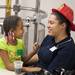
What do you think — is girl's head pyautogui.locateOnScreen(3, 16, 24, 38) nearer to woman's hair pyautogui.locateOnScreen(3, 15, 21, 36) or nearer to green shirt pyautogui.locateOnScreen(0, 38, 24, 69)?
woman's hair pyautogui.locateOnScreen(3, 15, 21, 36)

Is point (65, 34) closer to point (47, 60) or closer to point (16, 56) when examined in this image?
point (47, 60)

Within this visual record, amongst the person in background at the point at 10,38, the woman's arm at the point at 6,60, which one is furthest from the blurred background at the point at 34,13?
the woman's arm at the point at 6,60

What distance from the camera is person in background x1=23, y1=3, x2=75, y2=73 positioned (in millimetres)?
2199

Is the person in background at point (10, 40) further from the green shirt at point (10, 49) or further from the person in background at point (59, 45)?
the person in background at point (59, 45)

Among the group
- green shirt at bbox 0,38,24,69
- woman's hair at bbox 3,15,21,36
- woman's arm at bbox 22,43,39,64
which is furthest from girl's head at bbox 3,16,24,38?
woman's arm at bbox 22,43,39,64

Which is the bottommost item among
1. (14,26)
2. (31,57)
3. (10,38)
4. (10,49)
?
(31,57)

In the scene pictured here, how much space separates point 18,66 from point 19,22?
54 centimetres

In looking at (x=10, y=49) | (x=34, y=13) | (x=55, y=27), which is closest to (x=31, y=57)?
(x=10, y=49)

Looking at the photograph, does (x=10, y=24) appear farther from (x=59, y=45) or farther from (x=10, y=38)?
(x=59, y=45)

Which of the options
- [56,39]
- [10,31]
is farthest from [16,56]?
[56,39]

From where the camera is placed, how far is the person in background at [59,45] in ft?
7.22

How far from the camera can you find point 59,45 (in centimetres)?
231

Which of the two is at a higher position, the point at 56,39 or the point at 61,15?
the point at 61,15

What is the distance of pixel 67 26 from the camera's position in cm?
235
